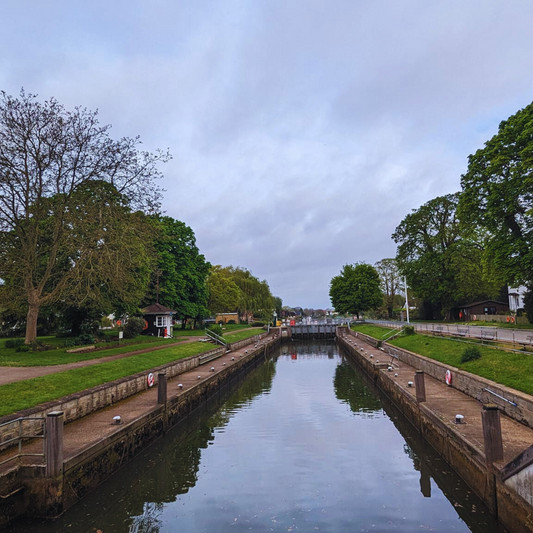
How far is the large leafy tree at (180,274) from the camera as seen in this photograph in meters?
39.4

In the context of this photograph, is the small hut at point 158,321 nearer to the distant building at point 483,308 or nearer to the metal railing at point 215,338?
the metal railing at point 215,338

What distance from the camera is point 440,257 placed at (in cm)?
4519

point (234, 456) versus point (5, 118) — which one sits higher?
point (5, 118)

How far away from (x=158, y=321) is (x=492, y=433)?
31.3 m

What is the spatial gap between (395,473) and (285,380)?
15439 mm

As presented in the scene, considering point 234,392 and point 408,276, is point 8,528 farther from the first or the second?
point 408,276

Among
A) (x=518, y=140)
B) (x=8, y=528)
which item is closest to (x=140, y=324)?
(x=8, y=528)

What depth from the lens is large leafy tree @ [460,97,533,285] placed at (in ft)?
77.7

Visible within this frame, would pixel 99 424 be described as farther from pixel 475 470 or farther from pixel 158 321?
pixel 158 321

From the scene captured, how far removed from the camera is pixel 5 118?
17578mm

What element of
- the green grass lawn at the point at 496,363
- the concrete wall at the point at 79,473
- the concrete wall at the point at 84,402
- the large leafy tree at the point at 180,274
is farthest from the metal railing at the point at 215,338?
the concrete wall at the point at 79,473

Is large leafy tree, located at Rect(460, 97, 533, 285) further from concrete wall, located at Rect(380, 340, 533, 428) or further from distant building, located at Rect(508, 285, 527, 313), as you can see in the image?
distant building, located at Rect(508, 285, 527, 313)

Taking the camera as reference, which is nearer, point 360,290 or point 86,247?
point 86,247

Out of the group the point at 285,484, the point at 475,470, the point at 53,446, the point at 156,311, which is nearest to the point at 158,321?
the point at 156,311
